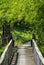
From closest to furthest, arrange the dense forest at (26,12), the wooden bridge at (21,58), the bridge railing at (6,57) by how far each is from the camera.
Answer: the bridge railing at (6,57), the wooden bridge at (21,58), the dense forest at (26,12)

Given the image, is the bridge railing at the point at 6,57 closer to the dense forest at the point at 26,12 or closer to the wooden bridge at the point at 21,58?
the wooden bridge at the point at 21,58

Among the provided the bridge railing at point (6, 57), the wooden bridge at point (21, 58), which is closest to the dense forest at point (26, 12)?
the wooden bridge at point (21, 58)

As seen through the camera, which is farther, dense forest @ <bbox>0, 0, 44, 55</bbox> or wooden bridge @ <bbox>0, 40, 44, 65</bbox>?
dense forest @ <bbox>0, 0, 44, 55</bbox>

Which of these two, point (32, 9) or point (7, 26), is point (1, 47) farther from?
point (32, 9)

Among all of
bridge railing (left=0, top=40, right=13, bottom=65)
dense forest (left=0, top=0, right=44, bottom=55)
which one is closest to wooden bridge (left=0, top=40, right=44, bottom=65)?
bridge railing (left=0, top=40, right=13, bottom=65)

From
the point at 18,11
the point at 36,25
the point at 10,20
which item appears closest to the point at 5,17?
the point at 10,20

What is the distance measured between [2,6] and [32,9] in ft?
21.8

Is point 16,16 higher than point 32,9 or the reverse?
the reverse

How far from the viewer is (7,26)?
1196 inches

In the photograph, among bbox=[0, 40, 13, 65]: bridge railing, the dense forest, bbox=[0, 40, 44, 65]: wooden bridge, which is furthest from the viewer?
the dense forest

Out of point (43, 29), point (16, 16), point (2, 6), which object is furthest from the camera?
point (2, 6)

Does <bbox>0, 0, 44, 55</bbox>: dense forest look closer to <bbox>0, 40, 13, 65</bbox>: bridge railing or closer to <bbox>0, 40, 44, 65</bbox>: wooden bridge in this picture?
<bbox>0, 40, 44, 65</bbox>: wooden bridge

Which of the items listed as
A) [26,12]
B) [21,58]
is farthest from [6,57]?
[26,12]

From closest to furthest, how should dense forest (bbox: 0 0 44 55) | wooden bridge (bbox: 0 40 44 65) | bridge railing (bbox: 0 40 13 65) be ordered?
bridge railing (bbox: 0 40 13 65) < wooden bridge (bbox: 0 40 44 65) < dense forest (bbox: 0 0 44 55)
